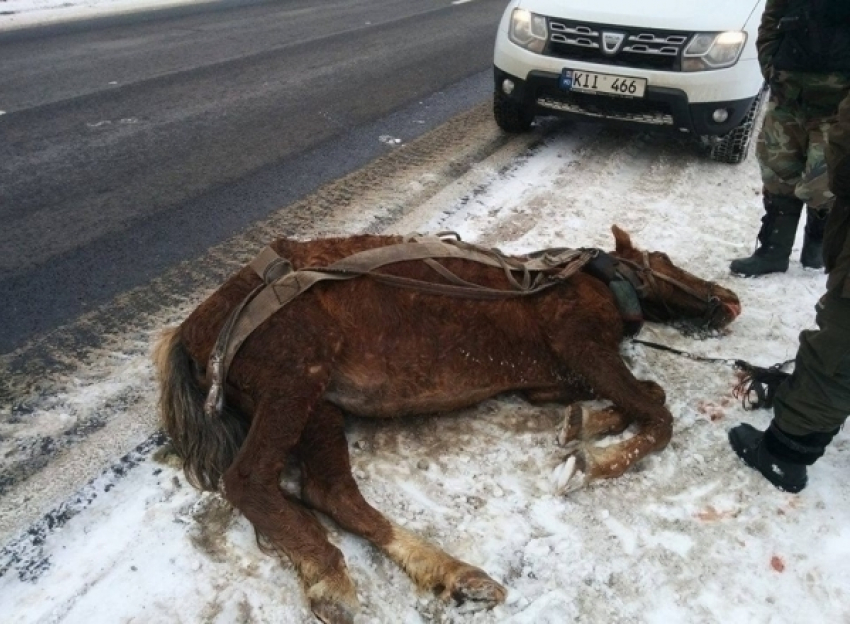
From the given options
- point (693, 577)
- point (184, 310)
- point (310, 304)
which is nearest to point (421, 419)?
point (310, 304)

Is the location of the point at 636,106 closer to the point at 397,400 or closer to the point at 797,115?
the point at 797,115

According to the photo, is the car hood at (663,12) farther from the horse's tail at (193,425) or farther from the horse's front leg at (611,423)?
the horse's tail at (193,425)

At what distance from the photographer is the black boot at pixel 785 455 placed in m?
3.09

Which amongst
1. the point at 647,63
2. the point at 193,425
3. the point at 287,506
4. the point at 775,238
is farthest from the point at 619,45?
the point at 287,506

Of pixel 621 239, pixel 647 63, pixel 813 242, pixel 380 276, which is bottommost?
pixel 813 242

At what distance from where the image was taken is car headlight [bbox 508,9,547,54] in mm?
6582

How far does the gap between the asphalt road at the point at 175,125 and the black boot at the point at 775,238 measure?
11.1 ft

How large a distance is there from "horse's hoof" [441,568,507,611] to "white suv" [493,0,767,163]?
16.0 feet

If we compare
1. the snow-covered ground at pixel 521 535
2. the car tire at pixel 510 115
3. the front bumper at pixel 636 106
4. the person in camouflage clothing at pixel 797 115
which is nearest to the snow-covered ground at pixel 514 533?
the snow-covered ground at pixel 521 535

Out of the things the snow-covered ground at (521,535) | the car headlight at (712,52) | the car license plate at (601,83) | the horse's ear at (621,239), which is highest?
the car headlight at (712,52)

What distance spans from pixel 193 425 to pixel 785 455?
2.67 meters

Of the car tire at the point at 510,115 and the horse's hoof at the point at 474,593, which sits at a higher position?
the car tire at the point at 510,115

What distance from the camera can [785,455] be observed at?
315 centimetres

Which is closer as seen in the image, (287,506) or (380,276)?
(287,506)
